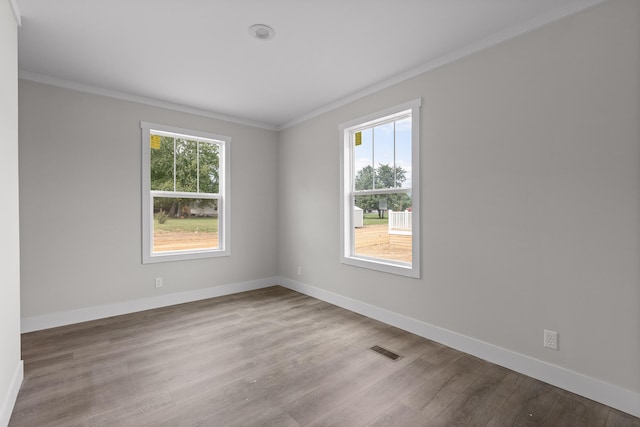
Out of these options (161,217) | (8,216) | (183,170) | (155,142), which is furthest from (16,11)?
(161,217)

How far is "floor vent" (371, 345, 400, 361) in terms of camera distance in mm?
2643

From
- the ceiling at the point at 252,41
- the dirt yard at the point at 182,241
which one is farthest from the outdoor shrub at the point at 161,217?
the ceiling at the point at 252,41

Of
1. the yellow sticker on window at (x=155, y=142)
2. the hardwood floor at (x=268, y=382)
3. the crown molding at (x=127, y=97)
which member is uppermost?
the crown molding at (x=127, y=97)

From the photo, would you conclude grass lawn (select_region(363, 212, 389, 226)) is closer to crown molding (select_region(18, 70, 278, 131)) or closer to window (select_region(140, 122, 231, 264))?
window (select_region(140, 122, 231, 264))

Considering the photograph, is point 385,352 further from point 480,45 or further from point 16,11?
point 16,11

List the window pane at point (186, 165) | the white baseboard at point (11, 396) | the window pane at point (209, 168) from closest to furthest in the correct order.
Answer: the white baseboard at point (11, 396) < the window pane at point (186, 165) < the window pane at point (209, 168)

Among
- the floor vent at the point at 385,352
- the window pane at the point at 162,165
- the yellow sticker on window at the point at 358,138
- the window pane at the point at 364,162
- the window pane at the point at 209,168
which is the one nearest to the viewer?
the floor vent at the point at 385,352

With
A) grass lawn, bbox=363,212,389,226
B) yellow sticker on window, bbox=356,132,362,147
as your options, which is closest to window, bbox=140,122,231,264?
yellow sticker on window, bbox=356,132,362,147

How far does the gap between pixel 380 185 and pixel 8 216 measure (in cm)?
313

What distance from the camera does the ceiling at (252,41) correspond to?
2.19 m

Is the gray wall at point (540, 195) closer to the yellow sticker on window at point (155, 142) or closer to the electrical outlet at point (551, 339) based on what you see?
the electrical outlet at point (551, 339)

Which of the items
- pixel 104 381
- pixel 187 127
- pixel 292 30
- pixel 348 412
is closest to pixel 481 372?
pixel 348 412

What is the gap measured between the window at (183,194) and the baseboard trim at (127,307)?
0.49 metres

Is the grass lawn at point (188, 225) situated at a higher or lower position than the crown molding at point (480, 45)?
lower
